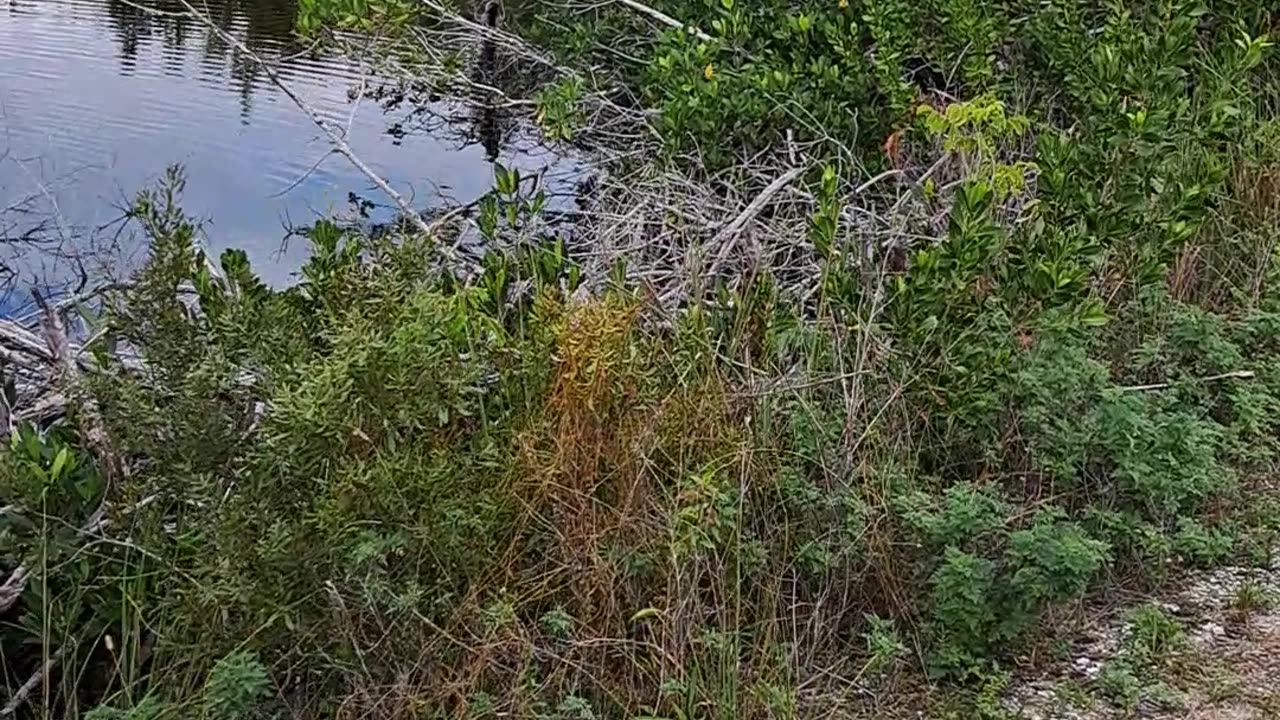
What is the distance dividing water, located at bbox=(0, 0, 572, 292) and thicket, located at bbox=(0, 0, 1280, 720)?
240 centimetres

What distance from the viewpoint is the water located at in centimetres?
617

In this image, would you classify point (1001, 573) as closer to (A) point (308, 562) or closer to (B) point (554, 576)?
(B) point (554, 576)

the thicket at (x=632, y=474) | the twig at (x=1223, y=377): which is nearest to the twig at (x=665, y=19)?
the thicket at (x=632, y=474)

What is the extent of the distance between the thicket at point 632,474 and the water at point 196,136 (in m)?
2.40

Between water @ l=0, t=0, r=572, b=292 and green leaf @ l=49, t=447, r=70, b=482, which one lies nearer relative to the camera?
green leaf @ l=49, t=447, r=70, b=482

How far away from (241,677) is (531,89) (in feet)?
18.5

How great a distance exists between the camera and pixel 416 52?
7113mm

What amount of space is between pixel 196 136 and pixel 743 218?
3.97m

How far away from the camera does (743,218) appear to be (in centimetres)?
443

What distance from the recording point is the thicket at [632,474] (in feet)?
8.94

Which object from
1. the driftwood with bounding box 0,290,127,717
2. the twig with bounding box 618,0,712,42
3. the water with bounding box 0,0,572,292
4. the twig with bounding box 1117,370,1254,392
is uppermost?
the twig with bounding box 618,0,712,42

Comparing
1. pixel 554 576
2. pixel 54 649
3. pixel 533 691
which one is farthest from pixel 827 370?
pixel 54 649

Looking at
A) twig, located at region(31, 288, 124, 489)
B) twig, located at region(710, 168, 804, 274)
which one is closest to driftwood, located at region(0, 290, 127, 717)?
twig, located at region(31, 288, 124, 489)

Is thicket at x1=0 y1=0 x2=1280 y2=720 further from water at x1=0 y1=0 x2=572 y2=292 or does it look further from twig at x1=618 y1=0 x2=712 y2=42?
water at x1=0 y1=0 x2=572 y2=292
